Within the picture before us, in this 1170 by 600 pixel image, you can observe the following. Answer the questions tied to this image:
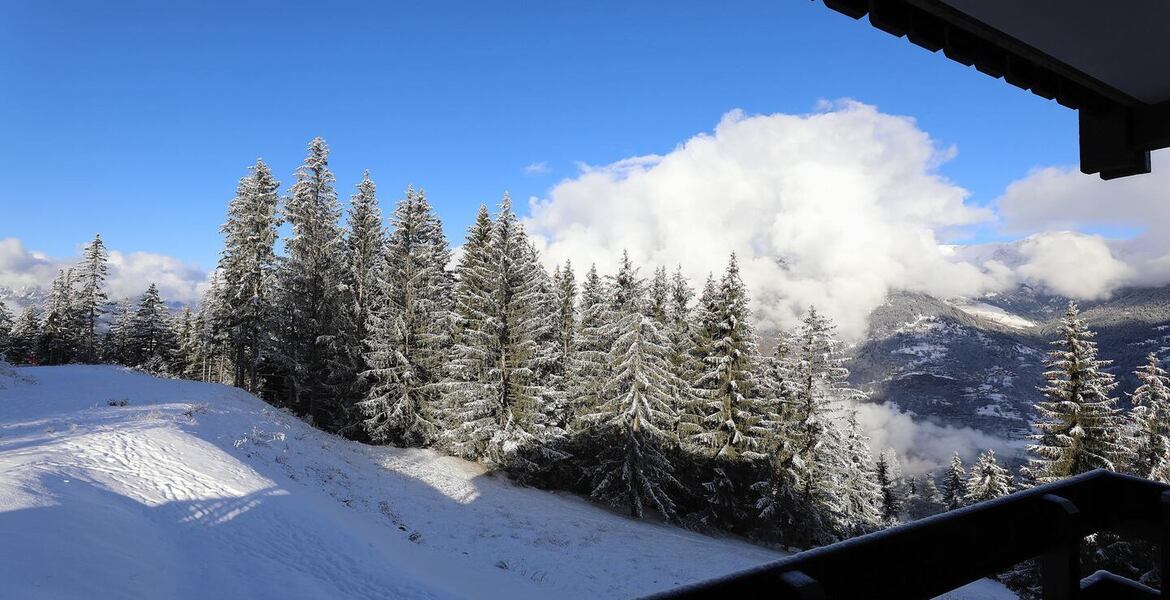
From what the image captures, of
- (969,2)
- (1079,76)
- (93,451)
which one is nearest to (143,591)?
(93,451)

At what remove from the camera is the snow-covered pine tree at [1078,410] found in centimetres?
2080

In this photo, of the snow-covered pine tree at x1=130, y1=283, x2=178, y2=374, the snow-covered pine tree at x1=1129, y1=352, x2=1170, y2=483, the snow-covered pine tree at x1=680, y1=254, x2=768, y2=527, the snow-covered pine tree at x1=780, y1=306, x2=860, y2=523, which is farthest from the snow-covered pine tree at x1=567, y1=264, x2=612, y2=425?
the snow-covered pine tree at x1=130, y1=283, x2=178, y2=374

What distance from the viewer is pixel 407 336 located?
3212cm

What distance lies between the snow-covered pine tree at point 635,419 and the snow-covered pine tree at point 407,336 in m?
9.94

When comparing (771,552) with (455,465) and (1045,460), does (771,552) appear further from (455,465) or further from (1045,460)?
(455,465)

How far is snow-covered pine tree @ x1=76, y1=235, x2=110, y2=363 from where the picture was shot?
52500 mm

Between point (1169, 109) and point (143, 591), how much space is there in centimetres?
1278

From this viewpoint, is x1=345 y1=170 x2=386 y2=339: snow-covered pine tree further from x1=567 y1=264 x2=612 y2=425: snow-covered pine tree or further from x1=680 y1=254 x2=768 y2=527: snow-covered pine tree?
x1=680 y1=254 x2=768 y2=527: snow-covered pine tree

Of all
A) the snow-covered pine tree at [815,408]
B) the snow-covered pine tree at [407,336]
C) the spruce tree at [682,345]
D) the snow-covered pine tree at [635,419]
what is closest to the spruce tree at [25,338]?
the snow-covered pine tree at [407,336]

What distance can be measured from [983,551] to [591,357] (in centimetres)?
2839

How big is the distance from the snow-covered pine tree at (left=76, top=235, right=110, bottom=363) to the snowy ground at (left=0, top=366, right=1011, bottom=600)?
34179 mm

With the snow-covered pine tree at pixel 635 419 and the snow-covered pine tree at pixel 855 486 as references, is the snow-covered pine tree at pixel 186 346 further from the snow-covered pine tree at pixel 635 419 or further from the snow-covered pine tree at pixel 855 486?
the snow-covered pine tree at pixel 855 486

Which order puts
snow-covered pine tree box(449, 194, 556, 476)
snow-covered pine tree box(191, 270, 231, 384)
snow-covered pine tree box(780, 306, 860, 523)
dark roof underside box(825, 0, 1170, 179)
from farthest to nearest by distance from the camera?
snow-covered pine tree box(191, 270, 231, 384)
snow-covered pine tree box(449, 194, 556, 476)
snow-covered pine tree box(780, 306, 860, 523)
dark roof underside box(825, 0, 1170, 179)

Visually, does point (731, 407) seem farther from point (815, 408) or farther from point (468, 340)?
point (468, 340)
